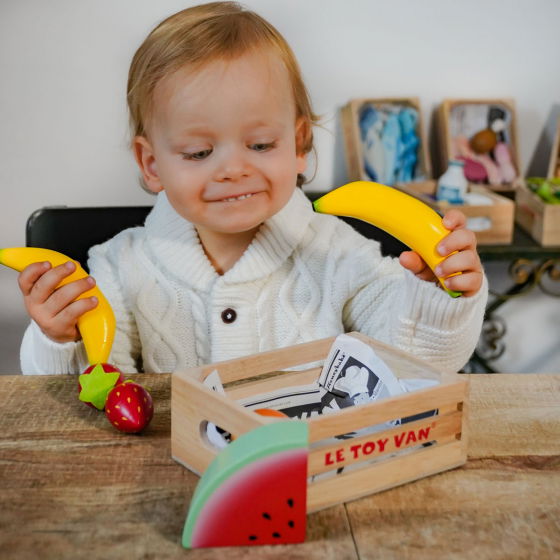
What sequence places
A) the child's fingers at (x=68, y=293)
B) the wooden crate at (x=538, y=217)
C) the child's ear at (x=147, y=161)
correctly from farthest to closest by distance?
the wooden crate at (x=538, y=217) < the child's ear at (x=147, y=161) < the child's fingers at (x=68, y=293)

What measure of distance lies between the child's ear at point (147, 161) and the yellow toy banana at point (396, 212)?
1.18ft

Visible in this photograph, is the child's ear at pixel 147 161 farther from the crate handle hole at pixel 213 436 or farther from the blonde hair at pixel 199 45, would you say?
the crate handle hole at pixel 213 436

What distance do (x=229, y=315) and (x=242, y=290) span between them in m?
0.05

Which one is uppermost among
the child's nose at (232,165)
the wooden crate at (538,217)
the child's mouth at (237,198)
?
the child's nose at (232,165)

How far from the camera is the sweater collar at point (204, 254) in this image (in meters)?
1.37

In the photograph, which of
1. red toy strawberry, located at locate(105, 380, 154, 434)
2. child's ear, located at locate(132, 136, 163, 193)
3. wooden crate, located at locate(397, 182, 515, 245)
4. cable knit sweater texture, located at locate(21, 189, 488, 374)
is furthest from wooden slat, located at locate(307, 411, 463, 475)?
wooden crate, located at locate(397, 182, 515, 245)

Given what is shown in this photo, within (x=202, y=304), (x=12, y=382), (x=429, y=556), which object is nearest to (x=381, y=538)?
(x=429, y=556)

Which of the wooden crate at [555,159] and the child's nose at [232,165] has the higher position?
the child's nose at [232,165]

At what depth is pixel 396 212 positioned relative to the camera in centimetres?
102

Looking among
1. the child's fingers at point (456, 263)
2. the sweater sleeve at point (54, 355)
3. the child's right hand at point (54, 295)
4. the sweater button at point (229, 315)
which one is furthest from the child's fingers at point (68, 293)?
the child's fingers at point (456, 263)

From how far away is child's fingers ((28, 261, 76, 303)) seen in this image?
3.44 feet

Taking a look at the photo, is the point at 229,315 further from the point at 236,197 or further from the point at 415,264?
the point at 415,264

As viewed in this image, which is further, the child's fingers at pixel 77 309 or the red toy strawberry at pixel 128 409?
the child's fingers at pixel 77 309

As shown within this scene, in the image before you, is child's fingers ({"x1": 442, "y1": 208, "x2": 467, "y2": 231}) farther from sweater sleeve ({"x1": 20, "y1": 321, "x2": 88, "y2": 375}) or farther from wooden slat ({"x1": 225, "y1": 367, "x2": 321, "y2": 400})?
sweater sleeve ({"x1": 20, "y1": 321, "x2": 88, "y2": 375})
